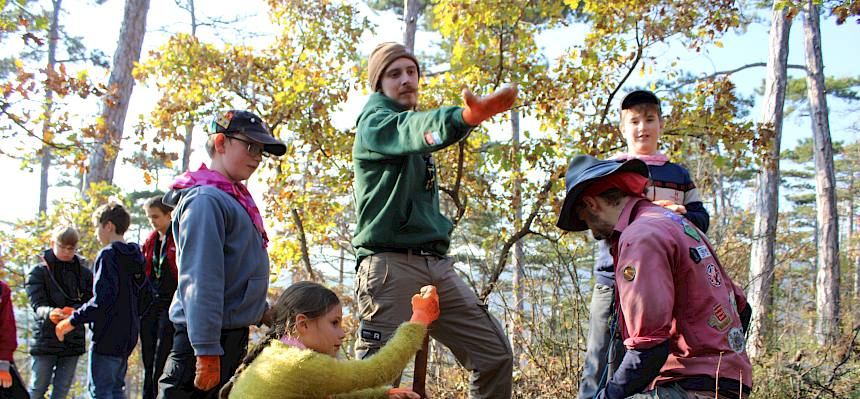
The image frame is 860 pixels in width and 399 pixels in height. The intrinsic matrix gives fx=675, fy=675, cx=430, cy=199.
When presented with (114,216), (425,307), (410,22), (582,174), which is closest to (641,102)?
(582,174)

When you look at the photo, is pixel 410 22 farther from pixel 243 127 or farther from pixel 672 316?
pixel 672 316

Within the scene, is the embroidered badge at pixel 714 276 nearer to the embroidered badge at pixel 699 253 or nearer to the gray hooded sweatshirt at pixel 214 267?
the embroidered badge at pixel 699 253

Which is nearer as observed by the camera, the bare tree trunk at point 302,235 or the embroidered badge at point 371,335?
the embroidered badge at point 371,335

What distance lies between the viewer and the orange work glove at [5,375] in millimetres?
4227

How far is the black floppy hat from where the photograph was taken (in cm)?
245

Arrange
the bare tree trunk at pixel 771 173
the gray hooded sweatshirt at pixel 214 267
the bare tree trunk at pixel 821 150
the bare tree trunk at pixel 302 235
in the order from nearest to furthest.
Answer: the gray hooded sweatshirt at pixel 214 267 → the bare tree trunk at pixel 302 235 → the bare tree trunk at pixel 771 173 → the bare tree trunk at pixel 821 150

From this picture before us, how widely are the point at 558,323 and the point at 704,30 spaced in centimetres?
324

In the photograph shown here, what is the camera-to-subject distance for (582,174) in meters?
2.54

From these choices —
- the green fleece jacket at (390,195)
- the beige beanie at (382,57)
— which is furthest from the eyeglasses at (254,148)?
the beige beanie at (382,57)

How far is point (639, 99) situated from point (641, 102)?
0.12ft

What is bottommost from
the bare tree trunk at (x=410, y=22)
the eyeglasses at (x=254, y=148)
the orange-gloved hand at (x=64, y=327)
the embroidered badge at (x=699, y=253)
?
the orange-gloved hand at (x=64, y=327)

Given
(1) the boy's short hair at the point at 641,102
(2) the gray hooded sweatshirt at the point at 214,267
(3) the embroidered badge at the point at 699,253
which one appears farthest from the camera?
(1) the boy's short hair at the point at 641,102

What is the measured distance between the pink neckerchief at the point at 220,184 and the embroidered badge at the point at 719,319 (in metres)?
2.06

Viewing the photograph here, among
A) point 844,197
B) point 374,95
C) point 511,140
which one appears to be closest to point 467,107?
point 374,95
